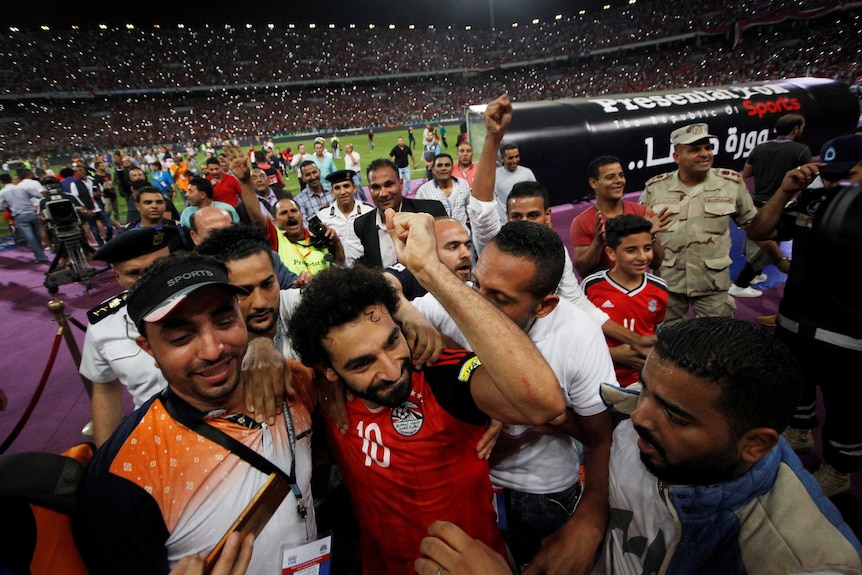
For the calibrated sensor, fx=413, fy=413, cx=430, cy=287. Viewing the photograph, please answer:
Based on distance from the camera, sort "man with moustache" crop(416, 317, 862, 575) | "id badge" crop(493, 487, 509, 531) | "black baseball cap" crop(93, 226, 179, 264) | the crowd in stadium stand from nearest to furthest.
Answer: "man with moustache" crop(416, 317, 862, 575)
"id badge" crop(493, 487, 509, 531)
"black baseball cap" crop(93, 226, 179, 264)
the crowd in stadium stand

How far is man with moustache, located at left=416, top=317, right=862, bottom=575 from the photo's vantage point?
1058 millimetres

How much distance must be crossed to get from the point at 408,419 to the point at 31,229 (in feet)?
41.5

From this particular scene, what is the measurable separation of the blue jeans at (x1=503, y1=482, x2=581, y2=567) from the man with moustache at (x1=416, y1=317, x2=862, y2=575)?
58cm

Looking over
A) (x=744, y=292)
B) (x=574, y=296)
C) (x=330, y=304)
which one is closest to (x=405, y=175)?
(x=744, y=292)

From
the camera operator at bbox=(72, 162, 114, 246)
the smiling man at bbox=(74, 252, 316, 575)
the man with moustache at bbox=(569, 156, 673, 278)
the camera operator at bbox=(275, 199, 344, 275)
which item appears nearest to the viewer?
the smiling man at bbox=(74, 252, 316, 575)

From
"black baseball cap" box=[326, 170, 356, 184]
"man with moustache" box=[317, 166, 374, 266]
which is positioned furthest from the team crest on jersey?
"black baseball cap" box=[326, 170, 356, 184]

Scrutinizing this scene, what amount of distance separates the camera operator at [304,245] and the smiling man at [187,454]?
93.4 inches

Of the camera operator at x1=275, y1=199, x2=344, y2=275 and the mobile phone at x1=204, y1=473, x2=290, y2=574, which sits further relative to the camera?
the camera operator at x1=275, y1=199, x2=344, y2=275

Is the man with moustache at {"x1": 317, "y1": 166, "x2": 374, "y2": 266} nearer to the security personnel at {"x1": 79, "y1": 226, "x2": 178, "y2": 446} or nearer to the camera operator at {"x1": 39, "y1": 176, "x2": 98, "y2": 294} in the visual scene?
the security personnel at {"x1": 79, "y1": 226, "x2": 178, "y2": 446}

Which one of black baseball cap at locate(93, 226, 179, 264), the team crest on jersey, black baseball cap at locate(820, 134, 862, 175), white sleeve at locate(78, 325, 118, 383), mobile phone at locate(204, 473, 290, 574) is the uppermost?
black baseball cap at locate(93, 226, 179, 264)

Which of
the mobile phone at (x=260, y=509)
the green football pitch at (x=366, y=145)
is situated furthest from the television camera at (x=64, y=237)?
the green football pitch at (x=366, y=145)

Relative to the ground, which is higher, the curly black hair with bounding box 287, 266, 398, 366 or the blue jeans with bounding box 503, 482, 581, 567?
the curly black hair with bounding box 287, 266, 398, 366

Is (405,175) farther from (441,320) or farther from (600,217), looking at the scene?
(441,320)

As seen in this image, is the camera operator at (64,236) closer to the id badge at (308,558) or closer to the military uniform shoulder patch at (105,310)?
the military uniform shoulder patch at (105,310)
